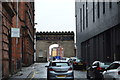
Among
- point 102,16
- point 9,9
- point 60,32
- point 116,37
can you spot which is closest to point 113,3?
point 116,37

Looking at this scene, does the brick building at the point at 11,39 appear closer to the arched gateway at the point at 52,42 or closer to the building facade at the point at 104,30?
the building facade at the point at 104,30

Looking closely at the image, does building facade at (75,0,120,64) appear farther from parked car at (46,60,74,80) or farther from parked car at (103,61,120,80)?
parked car at (103,61,120,80)

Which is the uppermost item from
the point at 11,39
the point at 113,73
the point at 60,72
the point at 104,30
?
the point at 104,30

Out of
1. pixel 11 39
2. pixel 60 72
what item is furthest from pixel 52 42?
pixel 60 72

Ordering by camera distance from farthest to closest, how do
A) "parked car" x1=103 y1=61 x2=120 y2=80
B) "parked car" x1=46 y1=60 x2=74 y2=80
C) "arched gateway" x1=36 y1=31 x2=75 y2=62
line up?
1. "arched gateway" x1=36 y1=31 x2=75 y2=62
2. "parked car" x1=46 y1=60 x2=74 y2=80
3. "parked car" x1=103 y1=61 x2=120 y2=80

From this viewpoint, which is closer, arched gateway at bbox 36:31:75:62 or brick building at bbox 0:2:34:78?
brick building at bbox 0:2:34:78

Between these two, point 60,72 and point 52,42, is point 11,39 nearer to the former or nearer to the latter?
point 60,72

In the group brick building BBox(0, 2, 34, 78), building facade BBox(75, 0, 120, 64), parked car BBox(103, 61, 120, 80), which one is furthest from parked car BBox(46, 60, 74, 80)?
building facade BBox(75, 0, 120, 64)

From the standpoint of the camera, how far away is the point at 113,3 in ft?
94.4

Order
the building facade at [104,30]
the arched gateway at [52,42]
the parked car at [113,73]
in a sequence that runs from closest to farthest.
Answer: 1. the parked car at [113,73]
2. the building facade at [104,30]
3. the arched gateway at [52,42]

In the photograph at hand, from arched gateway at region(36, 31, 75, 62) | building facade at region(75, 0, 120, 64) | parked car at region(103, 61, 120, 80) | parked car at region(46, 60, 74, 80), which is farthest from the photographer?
arched gateway at region(36, 31, 75, 62)

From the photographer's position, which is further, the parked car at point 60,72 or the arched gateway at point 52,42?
the arched gateway at point 52,42

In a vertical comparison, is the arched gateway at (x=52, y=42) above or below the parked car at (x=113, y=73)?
above

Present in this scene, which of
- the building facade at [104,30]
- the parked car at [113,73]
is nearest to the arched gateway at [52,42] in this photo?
the building facade at [104,30]
